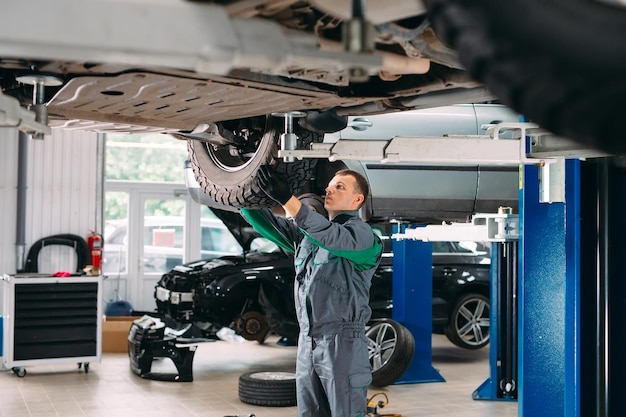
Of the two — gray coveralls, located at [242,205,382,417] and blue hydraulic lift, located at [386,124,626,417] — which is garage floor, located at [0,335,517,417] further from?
blue hydraulic lift, located at [386,124,626,417]

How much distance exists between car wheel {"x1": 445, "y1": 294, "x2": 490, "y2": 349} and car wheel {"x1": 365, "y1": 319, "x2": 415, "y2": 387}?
2087 mm

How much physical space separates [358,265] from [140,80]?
1.69 m

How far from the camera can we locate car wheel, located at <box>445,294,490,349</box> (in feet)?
25.5

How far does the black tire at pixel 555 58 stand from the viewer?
101 cm

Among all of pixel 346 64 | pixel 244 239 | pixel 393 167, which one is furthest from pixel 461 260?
pixel 346 64

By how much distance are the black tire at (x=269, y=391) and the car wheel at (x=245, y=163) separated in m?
2.07

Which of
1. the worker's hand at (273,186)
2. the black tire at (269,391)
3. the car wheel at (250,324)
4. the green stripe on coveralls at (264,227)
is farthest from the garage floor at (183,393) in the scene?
the worker's hand at (273,186)

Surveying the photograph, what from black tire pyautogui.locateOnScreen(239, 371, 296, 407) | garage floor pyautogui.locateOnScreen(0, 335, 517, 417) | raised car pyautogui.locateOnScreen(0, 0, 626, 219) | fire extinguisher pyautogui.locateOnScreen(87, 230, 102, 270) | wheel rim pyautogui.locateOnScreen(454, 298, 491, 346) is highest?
raised car pyautogui.locateOnScreen(0, 0, 626, 219)

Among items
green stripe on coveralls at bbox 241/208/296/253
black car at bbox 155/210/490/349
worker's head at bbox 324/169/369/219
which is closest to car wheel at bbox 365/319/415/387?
black car at bbox 155/210/490/349

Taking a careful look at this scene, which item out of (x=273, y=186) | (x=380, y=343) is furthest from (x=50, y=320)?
(x=273, y=186)

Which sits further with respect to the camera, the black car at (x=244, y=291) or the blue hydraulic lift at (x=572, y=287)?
the black car at (x=244, y=291)

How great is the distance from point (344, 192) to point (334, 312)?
1.83 ft

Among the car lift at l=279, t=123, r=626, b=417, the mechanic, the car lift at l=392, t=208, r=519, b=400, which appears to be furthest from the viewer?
the car lift at l=392, t=208, r=519, b=400

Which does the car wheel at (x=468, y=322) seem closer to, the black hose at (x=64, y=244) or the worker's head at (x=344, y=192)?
the black hose at (x=64, y=244)
